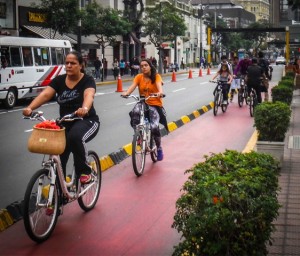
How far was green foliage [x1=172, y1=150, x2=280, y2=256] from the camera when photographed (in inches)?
142

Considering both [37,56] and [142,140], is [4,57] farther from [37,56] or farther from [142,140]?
[142,140]

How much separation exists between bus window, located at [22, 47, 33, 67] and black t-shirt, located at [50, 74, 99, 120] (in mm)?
16892

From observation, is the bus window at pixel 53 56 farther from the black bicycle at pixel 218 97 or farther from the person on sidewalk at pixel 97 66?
the person on sidewalk at pixel 97 66

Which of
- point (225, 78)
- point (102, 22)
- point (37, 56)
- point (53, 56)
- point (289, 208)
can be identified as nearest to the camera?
point (289, 208)

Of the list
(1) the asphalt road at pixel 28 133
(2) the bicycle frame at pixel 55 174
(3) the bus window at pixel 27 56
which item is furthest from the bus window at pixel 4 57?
(2) the bicycle frame at pixel 55 174

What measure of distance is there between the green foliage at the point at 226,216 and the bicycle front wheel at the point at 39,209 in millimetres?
1902

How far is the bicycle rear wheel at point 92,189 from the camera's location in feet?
22.0

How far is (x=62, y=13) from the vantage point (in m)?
34.0

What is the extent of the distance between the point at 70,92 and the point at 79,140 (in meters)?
0.57

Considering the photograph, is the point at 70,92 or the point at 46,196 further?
the point at 70,92

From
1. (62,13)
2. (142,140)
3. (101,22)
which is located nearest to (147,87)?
(142,140)

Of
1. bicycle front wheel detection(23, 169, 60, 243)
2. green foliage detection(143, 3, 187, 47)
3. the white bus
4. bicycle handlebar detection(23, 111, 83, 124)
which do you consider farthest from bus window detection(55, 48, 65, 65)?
green foliage detection(143, 3, 187, 47)

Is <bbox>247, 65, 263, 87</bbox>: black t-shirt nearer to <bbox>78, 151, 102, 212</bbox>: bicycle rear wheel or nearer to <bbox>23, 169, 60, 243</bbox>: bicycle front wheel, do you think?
<bbox>78, 151, 102, 212</bbox>: bicycle rear wheel

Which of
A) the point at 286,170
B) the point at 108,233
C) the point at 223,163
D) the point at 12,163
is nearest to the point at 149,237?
the point at 108,233
